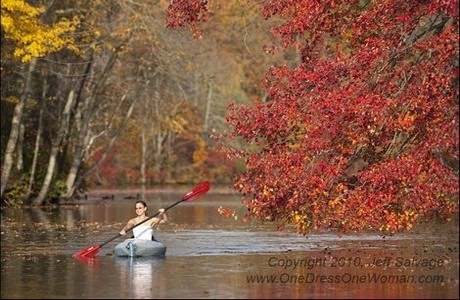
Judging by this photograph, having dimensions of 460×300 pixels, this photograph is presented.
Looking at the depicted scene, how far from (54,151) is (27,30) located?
1080cm

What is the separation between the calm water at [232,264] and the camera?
17812 millimetres

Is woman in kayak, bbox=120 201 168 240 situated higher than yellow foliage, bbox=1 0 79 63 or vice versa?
yellow foliage, bbox=1 0 79 63

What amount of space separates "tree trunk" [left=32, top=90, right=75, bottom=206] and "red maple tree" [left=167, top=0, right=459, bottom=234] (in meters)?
26.5

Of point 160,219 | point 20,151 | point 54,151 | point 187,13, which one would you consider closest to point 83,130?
point 54,151

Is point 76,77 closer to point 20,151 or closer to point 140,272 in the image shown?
point 20,151

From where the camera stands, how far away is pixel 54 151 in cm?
4903

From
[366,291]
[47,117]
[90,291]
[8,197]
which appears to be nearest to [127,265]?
[90,291]

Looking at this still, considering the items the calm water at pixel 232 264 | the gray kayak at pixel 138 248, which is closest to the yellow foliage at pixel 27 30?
the calm water at pixel 232 264

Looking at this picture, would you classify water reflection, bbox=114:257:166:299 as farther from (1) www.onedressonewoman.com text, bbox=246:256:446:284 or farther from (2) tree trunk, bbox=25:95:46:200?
(2) tree trunk, bbox=25:95:46:200

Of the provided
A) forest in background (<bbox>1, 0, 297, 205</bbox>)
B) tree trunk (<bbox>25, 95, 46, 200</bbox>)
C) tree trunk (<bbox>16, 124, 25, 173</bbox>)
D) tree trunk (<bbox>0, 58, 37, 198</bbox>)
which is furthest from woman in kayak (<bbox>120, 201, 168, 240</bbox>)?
tree trunk (<bbox>16, 124, 25, 173</bbox>)

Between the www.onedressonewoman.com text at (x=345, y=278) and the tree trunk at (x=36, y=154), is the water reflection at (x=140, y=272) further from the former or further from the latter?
the tree trunk at (x=36, y=154)

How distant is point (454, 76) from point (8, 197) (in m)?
31.2

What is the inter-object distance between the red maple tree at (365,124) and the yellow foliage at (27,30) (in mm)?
16144

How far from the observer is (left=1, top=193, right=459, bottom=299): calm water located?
17812 mm
